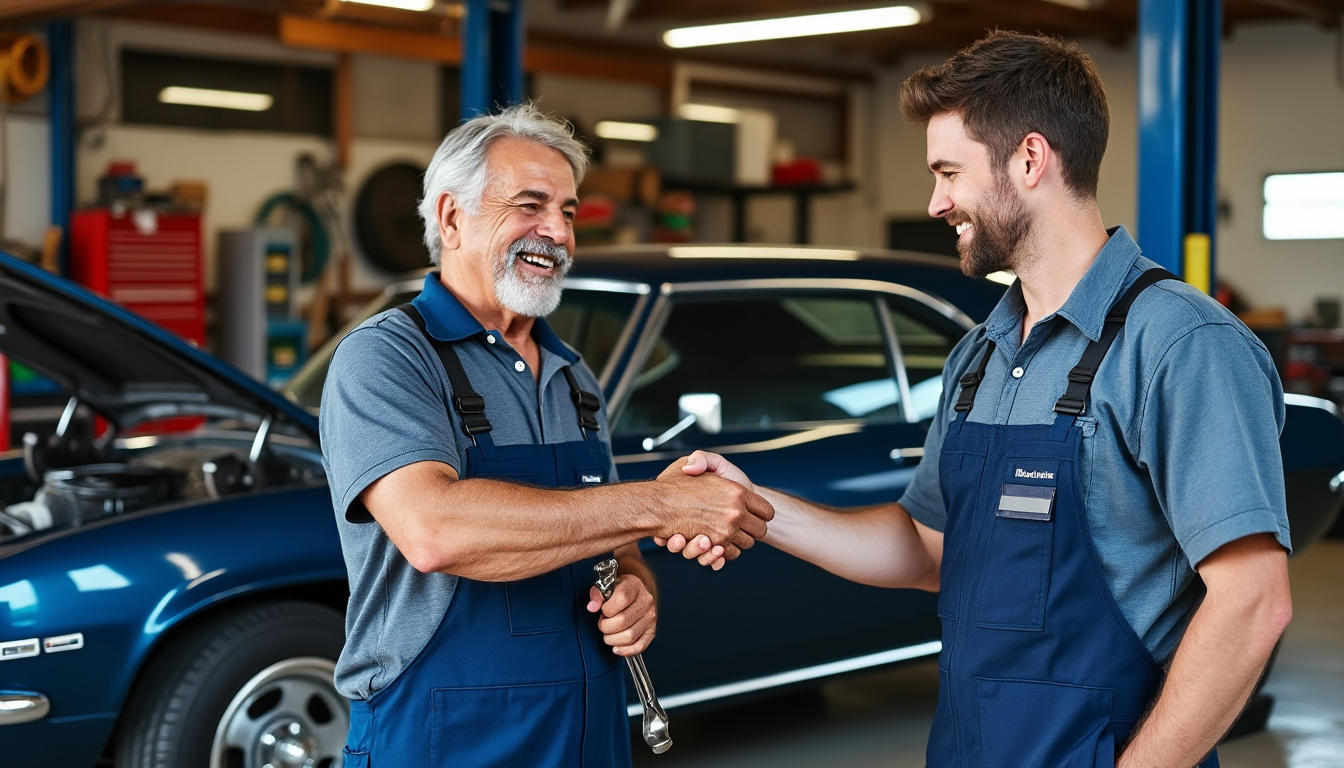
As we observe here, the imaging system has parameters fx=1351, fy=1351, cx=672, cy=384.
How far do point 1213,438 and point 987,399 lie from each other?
1.18 feet

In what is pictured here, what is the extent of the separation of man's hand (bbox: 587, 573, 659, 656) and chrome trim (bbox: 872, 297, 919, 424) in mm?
2123

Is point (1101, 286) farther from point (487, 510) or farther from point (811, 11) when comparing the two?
point (811, 11)

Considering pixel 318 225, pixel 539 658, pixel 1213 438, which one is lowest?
pixel 539 658

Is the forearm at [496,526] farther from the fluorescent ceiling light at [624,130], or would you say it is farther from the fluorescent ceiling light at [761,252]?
the fluorescent ceiling light at [624,130]

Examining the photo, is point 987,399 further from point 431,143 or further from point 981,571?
point 431,143

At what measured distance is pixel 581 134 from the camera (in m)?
12.7

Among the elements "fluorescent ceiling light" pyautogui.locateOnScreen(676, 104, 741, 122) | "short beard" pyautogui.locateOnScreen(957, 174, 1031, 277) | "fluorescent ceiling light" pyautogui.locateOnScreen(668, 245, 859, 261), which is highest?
"fluorescent ceiling light" pyautogui.locateOnScreen(676, 104, 741, 122)

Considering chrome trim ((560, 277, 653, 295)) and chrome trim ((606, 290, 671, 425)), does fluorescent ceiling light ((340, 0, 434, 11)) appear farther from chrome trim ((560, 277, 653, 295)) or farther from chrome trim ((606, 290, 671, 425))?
chrome trim ((606, 290, 671, 425))

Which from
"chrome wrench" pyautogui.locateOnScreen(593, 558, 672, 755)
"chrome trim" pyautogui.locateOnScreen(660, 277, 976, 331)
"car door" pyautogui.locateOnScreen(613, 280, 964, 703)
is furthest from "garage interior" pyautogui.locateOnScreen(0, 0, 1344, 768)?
"chrome wrench" pyautogui.locateOnScreen(593, 558, 672, 755)

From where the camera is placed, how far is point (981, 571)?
1754mm

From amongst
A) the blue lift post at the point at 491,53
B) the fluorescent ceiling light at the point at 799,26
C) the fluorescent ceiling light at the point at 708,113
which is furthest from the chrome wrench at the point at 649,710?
the fluorescent ceiling light at the point at 708,113

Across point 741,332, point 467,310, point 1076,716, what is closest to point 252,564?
point 467,310

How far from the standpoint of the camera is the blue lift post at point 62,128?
948 cm

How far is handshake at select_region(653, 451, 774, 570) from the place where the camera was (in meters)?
1.86
